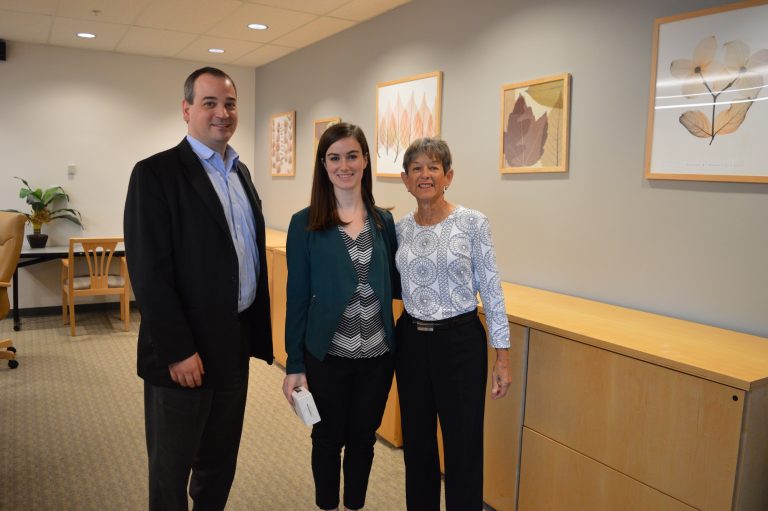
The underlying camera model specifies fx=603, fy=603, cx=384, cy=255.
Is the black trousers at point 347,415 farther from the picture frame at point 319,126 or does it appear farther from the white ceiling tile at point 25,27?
the white ceiling tile at point 25,27

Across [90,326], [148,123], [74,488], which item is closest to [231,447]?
[74,488]

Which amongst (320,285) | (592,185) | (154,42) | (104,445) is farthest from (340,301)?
(154,42)

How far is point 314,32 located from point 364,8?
83 centimetres

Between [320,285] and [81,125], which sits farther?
[81,125]

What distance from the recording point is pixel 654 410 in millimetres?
1799

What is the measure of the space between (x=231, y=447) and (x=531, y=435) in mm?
1082

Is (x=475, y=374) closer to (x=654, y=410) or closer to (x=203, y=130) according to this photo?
(x=654, y=410)

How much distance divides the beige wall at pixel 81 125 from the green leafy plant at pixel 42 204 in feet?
0.30

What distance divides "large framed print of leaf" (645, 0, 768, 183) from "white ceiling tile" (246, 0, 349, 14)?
2.20m

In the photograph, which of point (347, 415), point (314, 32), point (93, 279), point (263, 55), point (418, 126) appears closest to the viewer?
point (347, 415)

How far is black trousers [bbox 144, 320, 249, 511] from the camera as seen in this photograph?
5.94ft

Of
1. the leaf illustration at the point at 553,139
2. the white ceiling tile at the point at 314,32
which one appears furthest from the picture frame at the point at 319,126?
the leaf illustration at the point at 553,139

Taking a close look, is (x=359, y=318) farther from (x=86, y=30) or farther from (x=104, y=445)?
(x=86, y=30)

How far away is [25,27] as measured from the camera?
16.1ft
